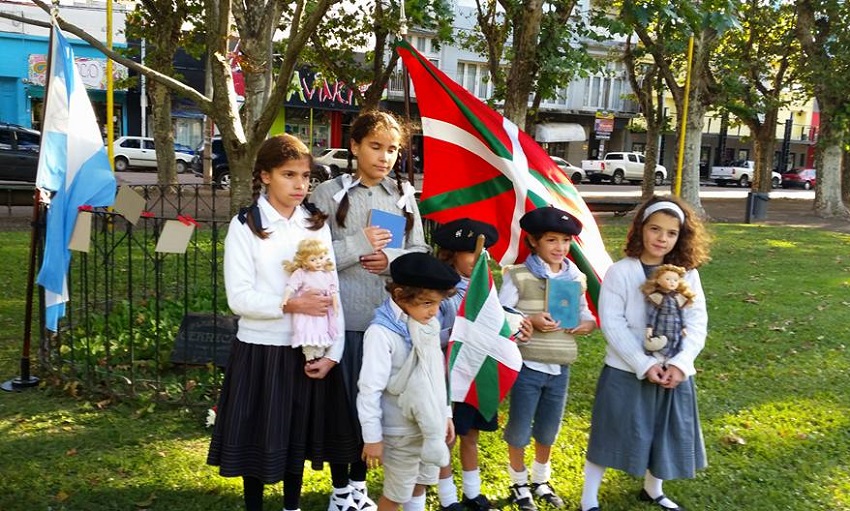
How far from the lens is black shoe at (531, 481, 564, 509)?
3689 mm

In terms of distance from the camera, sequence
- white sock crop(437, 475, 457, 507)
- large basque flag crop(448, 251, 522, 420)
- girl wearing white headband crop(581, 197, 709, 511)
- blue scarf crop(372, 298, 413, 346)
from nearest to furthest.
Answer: blue scarf crop(372, 298, 413, 346) < large basque flag crop(448, 251, 522, 420) < girl wearing white headband crop(581, 197, 709, 511) < white sock crop(437, 475, 457, 507)

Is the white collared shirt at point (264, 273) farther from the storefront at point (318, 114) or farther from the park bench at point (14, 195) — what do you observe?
the storefront at point (318, 114)

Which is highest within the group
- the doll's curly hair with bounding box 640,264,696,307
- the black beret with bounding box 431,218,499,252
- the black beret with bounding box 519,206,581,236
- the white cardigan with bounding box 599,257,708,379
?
the black beret with bounding box 519,206,581,236

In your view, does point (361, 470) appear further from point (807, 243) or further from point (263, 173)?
point (807, 243)

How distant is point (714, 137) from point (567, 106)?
39.9 feet

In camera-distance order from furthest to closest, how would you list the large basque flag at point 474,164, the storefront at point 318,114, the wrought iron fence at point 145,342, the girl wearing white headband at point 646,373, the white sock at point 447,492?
the storefront at point 318,114
the wrought iron fence at point 145,342
the large basque flag at point 474,164
the white sock at point 447,492
the girl wearing white headband at point 646,373

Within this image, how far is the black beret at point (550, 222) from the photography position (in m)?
3.36

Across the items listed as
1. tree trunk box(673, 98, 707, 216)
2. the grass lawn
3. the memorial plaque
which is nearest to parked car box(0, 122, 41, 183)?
the grass lawn

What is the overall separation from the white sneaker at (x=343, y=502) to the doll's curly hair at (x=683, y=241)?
1.74 metres

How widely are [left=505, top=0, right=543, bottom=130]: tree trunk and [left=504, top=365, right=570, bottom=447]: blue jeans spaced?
7757 millimetres

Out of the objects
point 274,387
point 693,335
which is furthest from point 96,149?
point 693,335

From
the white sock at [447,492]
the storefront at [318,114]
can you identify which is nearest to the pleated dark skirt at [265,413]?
the white sock at [447,492]

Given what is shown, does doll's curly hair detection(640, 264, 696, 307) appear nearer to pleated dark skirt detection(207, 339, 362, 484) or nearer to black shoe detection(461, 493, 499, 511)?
black shoe detection(461, 493, 499, 511)

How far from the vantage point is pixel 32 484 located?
12.2 ft
